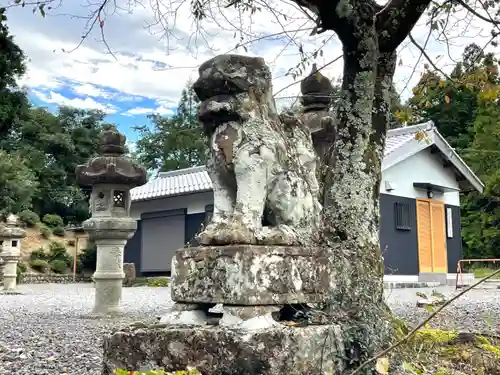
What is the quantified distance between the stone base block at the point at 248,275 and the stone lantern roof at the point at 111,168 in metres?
5.03

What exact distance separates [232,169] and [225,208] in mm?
205

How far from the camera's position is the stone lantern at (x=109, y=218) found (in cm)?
750

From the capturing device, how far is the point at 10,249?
44.9 ft

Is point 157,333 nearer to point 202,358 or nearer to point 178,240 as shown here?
point 202,358

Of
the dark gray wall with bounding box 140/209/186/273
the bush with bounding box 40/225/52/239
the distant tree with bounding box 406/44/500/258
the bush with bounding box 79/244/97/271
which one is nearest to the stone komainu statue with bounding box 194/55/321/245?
the dark gray wall with bounding box 140/209/186/273

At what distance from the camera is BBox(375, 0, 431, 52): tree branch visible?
366 cm

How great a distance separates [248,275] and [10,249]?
12687 mm

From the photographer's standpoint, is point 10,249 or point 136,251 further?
point 136,251

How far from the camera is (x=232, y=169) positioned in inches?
108

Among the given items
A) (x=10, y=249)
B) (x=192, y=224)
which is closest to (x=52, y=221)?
(x=192, y=224)

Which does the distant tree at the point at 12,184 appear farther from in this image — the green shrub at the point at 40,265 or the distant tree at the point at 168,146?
the distant tree at the point at 168,146

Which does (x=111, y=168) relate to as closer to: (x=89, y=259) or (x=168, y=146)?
(x=89, y=259)

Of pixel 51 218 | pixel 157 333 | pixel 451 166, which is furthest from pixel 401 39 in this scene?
pixel 51 218

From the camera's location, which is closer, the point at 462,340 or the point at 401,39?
the point at 401,39
